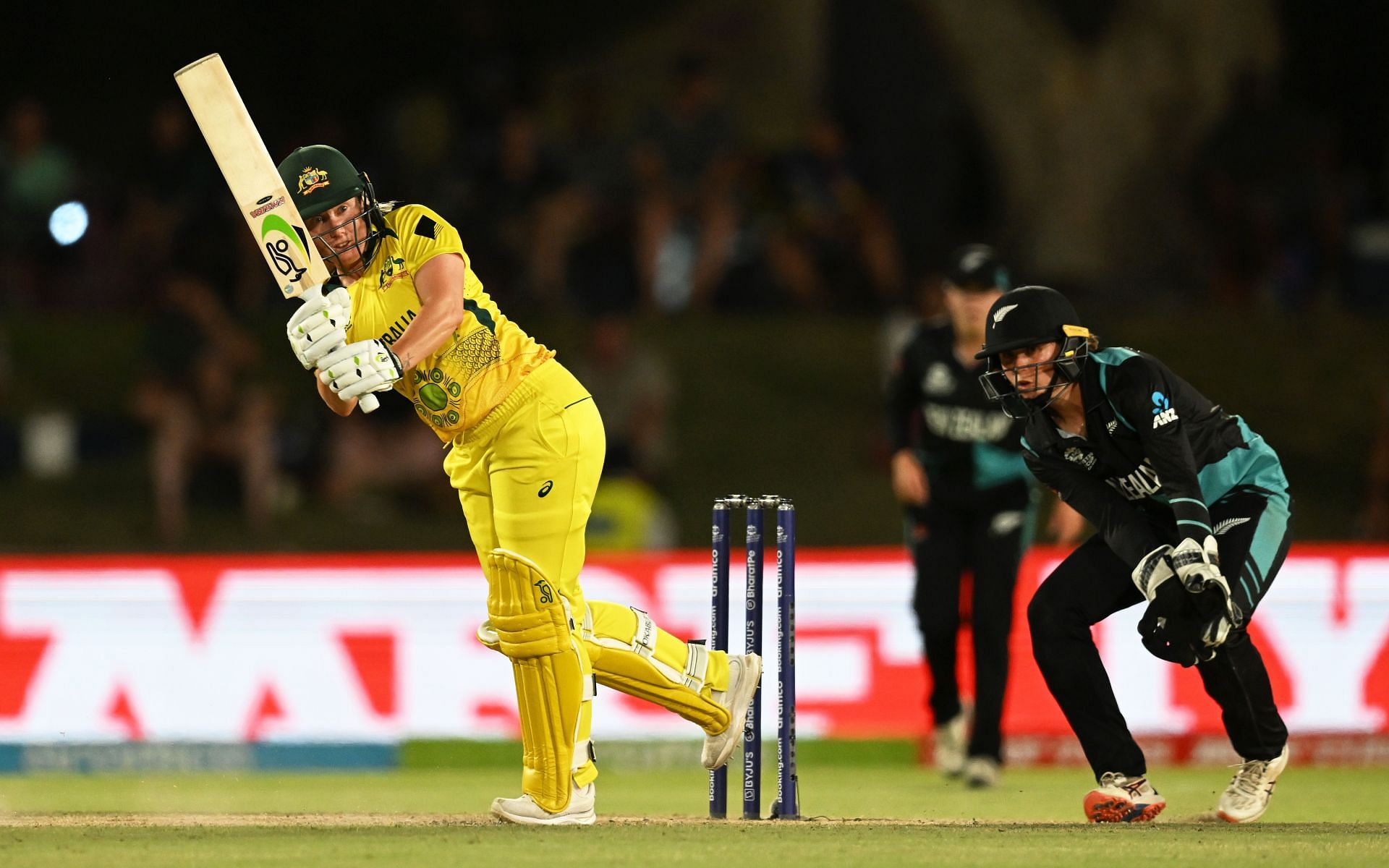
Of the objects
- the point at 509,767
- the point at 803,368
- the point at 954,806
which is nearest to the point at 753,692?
the point at 954,806

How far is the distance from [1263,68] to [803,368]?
3968 millimetres

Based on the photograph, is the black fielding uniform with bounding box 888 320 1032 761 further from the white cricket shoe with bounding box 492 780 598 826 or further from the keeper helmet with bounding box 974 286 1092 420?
the white cricket shoe with bounding box 492 780 598 826

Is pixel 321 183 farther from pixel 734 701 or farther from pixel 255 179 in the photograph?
pixel 734 701

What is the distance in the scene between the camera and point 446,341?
524 cm

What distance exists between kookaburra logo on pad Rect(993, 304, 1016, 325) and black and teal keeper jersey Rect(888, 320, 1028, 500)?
1.74 metres

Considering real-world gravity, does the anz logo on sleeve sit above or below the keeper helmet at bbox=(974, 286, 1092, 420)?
below

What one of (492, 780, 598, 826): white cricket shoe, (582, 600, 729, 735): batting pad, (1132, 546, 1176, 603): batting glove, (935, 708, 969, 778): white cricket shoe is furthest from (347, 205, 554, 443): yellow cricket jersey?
(935, 708, 969, 778): white cricket shoe

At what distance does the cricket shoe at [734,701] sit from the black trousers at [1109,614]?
0.80m

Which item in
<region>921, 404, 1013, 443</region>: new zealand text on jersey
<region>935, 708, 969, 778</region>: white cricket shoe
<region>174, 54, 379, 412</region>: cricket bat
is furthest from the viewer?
<region>935, 708, 969, 778</region>: white cricket shoe

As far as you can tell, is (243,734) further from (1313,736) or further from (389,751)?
(1313,736)

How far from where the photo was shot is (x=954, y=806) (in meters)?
6.39

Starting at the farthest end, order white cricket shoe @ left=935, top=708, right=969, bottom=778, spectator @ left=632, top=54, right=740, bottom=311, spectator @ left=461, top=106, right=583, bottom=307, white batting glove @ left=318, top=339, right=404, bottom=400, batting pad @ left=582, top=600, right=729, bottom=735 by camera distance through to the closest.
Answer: spectator @ left=632, top=54, right=740, bottom=311 → spectator @ left=461, top=106, right=583, bottom=307 → white cricket shoe @ left=935, top=708, right=969, bottom=778 → batting pad @ left=582, top=600, right=729, bottom=735 → white batting glove @ left=318, top=339, right=404, bottom=400

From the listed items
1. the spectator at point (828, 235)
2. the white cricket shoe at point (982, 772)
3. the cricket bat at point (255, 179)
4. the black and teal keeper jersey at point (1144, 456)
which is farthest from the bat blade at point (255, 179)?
the spectator at point (828, 235)

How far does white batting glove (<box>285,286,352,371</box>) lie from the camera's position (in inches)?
199
